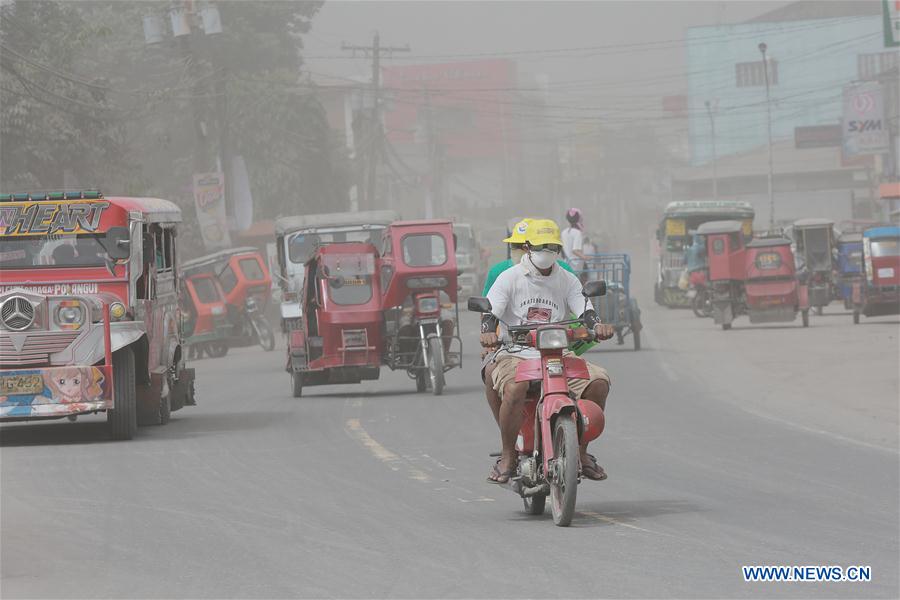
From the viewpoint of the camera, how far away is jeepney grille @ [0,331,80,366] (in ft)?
52.7

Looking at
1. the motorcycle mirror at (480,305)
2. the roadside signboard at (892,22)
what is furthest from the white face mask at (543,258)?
the roadside signboard at (892,22)

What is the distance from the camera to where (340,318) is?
21625 millimetres

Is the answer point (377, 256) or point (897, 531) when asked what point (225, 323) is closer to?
point (377, 256)

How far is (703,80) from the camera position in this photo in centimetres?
12825

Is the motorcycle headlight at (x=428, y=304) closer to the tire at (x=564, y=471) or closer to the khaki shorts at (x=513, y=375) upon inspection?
the khaki shorts at (x=513, y=375)

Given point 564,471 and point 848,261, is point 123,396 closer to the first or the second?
point 564,471

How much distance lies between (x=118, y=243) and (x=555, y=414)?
8.30 metres

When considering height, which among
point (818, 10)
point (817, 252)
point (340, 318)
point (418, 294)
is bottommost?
point (340, 318)

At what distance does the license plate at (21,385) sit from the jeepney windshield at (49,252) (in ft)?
4.68

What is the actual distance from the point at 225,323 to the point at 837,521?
2942 centimetres

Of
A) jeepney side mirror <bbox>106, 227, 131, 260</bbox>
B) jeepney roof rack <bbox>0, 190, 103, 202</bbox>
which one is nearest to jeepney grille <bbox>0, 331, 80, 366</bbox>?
jeepney side mirror <bbox>106, 227, 131, 260</bbox>

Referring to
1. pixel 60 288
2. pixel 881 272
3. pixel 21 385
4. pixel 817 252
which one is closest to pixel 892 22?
pixel 881 272

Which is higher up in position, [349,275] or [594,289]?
[349,275]

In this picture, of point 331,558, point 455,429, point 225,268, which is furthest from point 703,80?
point 331,558
